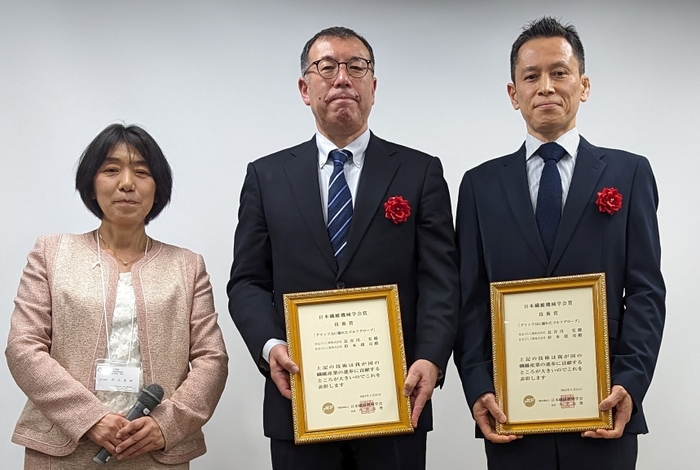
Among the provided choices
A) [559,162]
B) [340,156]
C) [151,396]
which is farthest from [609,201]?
[151,396]

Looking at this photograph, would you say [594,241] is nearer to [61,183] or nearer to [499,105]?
[499,105]

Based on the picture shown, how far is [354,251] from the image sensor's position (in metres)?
2.31

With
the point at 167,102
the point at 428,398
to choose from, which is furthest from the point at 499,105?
the point at 428,398

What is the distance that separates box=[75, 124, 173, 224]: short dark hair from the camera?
2.62 m

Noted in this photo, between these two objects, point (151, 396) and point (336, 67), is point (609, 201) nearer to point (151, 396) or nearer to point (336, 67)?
point (336, 67)

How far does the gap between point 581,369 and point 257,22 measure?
2.05 m

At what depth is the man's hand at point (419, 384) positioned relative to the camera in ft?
7.12

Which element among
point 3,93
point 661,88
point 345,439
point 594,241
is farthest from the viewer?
point 661,88

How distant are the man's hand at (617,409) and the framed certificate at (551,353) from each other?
0.06ft

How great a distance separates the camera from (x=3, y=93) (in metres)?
3.23

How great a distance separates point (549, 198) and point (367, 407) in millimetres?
833

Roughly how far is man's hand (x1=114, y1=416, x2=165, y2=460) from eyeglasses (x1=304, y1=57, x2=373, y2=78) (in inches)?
46.5

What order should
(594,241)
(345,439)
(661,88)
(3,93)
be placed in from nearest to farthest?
(345,439)
(594,241)
(3,93)
(661,88)

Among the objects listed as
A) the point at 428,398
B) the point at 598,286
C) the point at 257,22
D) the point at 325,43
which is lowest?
the point at 428,398
